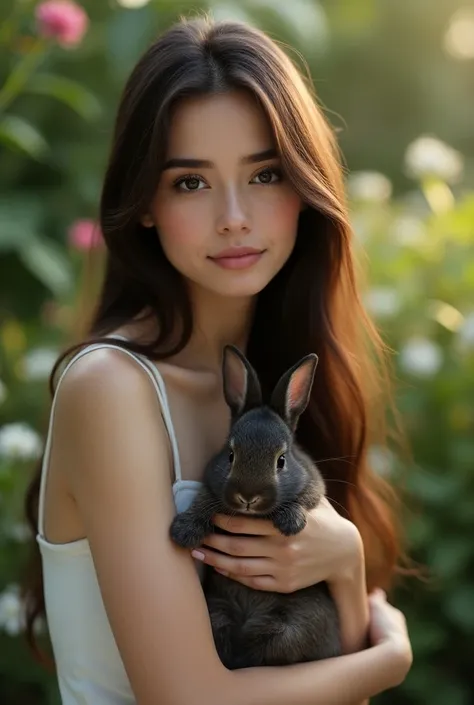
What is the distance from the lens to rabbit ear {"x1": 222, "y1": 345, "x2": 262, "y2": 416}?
6.98 ft

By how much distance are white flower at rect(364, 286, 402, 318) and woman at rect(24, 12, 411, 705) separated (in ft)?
4.19

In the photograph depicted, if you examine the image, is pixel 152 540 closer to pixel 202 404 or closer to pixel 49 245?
pixel 202 404

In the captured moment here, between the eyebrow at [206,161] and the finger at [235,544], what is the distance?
75 centimetres

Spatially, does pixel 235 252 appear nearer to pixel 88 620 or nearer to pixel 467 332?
pixel 88 620

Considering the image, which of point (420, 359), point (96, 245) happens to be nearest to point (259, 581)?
Answer: point (96, 245)

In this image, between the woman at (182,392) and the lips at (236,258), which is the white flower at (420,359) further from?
the lips at (236,258)

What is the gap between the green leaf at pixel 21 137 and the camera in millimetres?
3202

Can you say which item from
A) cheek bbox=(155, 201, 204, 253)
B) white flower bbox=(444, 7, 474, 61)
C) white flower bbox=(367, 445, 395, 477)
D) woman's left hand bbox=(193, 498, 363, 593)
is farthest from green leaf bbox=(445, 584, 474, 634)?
white flower bbox=(444, 7, 474, 61)

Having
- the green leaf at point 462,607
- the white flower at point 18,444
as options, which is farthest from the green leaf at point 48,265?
the green leaf at point 462,607

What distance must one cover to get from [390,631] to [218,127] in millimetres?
1186

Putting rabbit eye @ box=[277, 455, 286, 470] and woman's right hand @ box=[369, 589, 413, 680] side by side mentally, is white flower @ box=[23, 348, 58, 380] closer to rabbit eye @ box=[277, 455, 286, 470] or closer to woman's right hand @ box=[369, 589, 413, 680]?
woman's right hand @ box=[369, 589, 413, 680]

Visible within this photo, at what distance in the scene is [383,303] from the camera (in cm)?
372

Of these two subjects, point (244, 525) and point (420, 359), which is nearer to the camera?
point (244, 525)

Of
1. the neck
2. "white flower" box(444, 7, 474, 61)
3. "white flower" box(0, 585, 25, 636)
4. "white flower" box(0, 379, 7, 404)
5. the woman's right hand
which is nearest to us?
the woman's right hand
